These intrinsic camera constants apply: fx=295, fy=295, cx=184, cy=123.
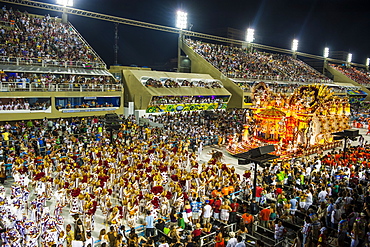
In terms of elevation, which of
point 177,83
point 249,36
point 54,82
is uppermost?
point 249,36

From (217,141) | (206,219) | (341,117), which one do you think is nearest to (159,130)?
(217,141)

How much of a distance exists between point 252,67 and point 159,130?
1159 inches

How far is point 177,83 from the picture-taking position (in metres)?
33.1

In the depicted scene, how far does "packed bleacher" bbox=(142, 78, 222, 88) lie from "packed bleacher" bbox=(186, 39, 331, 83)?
501 cm

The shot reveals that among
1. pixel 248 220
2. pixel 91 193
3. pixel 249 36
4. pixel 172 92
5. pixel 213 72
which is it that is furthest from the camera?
pixel 249 36

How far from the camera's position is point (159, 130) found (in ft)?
74.0

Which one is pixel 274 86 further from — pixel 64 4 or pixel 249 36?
pixel 64 4

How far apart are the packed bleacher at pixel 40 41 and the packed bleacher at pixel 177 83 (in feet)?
20.7

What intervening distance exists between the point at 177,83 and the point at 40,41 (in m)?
14.4

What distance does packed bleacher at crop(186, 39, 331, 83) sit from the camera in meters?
43.2

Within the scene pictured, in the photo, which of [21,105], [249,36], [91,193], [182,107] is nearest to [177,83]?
[182,107]

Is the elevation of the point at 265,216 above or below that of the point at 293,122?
below

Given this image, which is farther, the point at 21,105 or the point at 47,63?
the point at 47,63

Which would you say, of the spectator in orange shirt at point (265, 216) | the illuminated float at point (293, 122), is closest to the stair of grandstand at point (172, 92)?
the illuminated float at point (293, 122)
